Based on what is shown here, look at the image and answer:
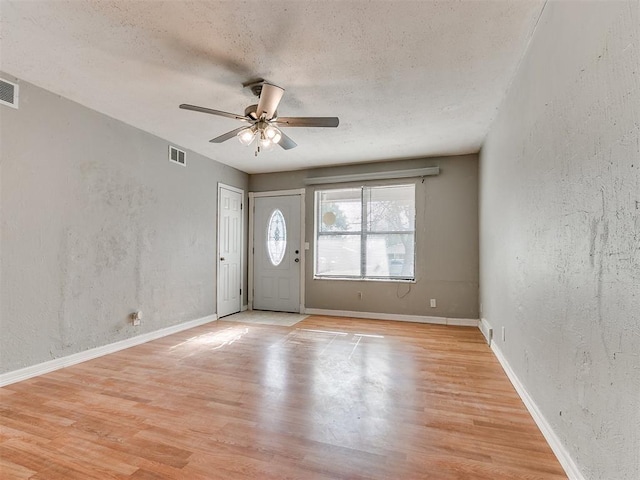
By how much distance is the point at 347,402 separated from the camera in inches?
91.0

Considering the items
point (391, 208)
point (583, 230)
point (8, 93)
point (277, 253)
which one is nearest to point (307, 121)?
point (583, 230)

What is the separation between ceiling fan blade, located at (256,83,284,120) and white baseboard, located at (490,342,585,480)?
2890 millimetres

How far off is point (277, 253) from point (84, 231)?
10.1 feet

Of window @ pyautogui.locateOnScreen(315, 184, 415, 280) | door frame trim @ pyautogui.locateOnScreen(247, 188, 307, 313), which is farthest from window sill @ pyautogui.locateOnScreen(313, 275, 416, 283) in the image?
door frame trim @ pyautogui.locateOnScreen(247, 188, 307, 313)

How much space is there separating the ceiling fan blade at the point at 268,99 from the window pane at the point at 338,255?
3016 mm

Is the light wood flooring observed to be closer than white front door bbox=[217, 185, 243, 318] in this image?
Yes

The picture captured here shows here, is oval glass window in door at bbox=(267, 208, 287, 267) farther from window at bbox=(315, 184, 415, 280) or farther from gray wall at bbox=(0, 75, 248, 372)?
gray wall at bbox=(0, 75, 248, 372)

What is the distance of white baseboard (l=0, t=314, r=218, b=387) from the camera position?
2.64 metres

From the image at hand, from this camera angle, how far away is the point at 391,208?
5.16 meters

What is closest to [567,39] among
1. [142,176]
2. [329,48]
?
[329,48]

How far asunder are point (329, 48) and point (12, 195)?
9.40ft

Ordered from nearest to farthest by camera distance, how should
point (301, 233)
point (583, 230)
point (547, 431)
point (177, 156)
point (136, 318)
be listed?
point (583, 230) < point (547, 431) < point (136, 318) < point (177, 156) < point (301, 233)

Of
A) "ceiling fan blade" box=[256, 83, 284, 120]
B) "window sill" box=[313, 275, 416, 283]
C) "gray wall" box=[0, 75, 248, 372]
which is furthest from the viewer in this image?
"window sill" box=[313, 275, 416, 283]

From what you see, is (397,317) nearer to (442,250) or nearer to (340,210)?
(442,250)
